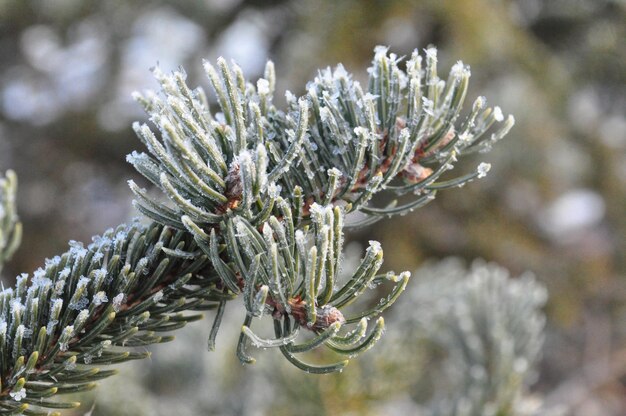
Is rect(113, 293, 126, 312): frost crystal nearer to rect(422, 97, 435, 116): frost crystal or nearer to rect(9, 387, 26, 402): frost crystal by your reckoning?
rect(9, 387, 26, 402): frost crystal

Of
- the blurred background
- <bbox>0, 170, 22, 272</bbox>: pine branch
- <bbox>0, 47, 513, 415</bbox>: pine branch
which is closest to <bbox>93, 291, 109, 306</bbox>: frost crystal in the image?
<bbox>0, 47, 513, 415</bbox>: pine branch

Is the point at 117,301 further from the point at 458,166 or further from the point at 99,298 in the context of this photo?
the point at 458,166

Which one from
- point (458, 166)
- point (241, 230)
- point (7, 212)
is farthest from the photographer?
point (458, 166)

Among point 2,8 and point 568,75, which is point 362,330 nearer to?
point 568,75

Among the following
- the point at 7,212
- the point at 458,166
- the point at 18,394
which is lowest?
the point at 18,394

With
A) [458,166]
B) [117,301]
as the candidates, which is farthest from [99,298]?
[458,166]

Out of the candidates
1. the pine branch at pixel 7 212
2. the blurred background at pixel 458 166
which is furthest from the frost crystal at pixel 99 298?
the blurred background at pixel 458 166
